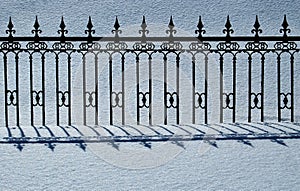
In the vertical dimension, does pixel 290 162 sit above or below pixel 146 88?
below

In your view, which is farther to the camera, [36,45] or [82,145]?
[36,45]

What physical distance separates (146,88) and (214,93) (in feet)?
4.92

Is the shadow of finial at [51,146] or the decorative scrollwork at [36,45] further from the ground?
the decorative scrollwork at [36,45]

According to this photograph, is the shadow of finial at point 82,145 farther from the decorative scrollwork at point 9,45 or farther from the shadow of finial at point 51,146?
the decorative scrollwork at point 9,45

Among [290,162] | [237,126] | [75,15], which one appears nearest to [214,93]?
[237,126]

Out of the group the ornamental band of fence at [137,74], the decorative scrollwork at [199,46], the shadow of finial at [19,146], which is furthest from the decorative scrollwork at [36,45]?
the decorative scrollwork at [199,46]

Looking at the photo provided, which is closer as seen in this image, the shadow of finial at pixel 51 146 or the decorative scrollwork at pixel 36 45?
the shadow of finial at pixel 51 146

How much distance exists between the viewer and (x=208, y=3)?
20.3 meters

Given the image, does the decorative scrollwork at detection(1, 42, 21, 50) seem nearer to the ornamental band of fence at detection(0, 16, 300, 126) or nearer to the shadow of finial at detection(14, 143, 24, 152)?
the ornamental band of fence at detection(0, 16, 300, 126)

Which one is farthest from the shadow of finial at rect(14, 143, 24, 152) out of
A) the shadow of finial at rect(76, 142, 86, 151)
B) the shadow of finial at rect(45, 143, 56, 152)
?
the shadow of finial at rect(76, 142, 86, 151)

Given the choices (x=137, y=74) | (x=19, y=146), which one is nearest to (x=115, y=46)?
(x=137, y=74)

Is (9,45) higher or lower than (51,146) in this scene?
higher

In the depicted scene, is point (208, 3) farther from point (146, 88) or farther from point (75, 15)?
point (146, 88)

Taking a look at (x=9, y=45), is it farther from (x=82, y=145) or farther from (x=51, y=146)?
(x=82, y=145)
